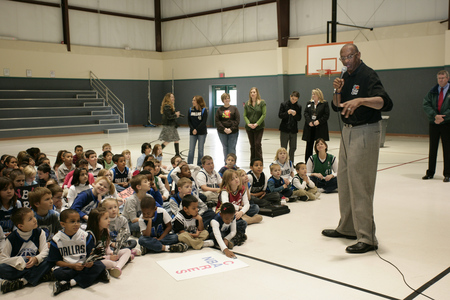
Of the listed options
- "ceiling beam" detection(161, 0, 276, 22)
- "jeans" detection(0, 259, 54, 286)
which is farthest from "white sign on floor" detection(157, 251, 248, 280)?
"ceiling beam" detection(161, 0, 276, 22)

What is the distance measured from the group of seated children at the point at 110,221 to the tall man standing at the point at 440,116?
285 cm

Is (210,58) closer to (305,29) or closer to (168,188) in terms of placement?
(305,29)

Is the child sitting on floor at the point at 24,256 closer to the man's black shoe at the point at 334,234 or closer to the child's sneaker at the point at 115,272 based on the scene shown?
the child's sneaker at the point at 115,272

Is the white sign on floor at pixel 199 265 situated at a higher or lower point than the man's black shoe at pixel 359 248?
lower

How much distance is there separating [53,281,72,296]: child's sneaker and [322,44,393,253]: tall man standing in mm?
2643

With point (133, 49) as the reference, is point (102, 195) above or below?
below

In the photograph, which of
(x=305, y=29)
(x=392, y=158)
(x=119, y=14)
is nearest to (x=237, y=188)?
(x=392, y=158)

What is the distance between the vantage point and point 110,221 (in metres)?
4.50

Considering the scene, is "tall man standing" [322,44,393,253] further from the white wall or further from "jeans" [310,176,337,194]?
the white wall

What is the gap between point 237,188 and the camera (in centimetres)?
531

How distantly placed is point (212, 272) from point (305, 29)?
611 inches

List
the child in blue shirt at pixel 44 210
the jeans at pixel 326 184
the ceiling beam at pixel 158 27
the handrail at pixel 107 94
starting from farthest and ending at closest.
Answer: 1. the ceiling beam at pixel 158 27
2. the handrail at pixel 107 94
3. the jeans at pixel 326 184
4. the child in blue shirt at pixel 44 210

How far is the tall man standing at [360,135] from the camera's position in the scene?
4166mm

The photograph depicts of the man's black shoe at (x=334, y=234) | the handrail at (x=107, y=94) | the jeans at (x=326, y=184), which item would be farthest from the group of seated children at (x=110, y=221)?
the handrail at (x=107, y=94)
